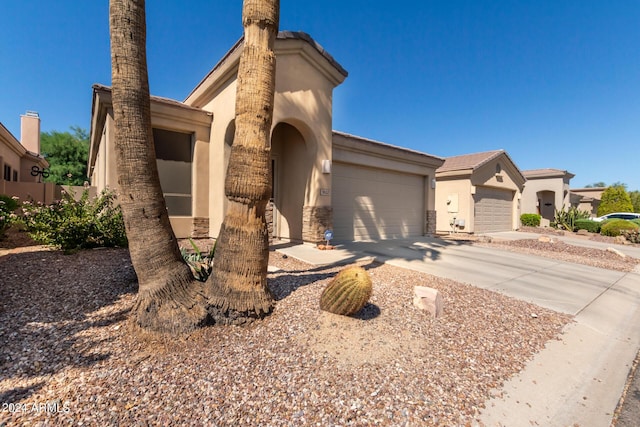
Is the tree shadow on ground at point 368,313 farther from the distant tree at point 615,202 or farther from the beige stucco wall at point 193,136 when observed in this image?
the distant tree at point 615,202

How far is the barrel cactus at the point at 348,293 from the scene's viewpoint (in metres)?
3.52

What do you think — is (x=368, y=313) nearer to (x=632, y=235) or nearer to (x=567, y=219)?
(x=632, y=235)

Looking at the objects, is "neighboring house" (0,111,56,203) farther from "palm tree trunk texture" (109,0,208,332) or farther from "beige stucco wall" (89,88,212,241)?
"palm tree trunk texture" (109,0,208,332)

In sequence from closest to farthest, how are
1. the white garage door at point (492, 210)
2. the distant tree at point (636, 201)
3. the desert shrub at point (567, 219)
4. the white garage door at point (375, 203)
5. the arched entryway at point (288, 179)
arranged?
the arched entryway at point (288, 179) < the white garage door at point (375, 203) < the white garage door at point (492, 210) < the desert shrub at point (567, 219) < the distant tree at point (636, 201)

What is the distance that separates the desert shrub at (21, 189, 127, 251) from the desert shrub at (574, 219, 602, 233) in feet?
78.7

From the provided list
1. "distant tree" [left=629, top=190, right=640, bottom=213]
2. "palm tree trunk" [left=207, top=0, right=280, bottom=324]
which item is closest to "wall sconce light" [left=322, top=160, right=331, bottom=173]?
"palm tree trunk" [left=207, top=0, right=280, bottom=324]

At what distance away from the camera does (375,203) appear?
11.1 meters

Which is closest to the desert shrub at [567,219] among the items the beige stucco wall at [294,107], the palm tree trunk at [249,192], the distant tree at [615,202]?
the distant tree at [615,202]

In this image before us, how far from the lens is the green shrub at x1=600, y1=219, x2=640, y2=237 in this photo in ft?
49.3

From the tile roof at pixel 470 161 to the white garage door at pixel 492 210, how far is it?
1374mm

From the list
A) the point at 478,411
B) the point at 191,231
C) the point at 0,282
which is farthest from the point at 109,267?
the point at 478,411

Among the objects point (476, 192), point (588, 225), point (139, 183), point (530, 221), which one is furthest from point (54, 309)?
point (530, 221)

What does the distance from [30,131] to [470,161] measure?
28831mm

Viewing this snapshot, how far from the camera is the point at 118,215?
6320mm
